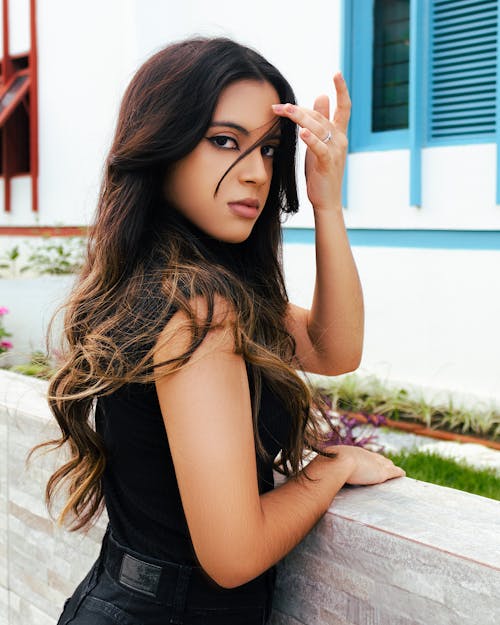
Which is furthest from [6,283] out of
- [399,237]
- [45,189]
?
[399,237]

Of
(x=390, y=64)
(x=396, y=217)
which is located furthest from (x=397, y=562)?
(x=390, y=64)

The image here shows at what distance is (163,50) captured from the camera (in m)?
1.61

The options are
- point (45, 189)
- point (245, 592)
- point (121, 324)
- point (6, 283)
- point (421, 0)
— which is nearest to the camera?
point (121, 324)

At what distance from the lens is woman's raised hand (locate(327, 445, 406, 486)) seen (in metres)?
1.76

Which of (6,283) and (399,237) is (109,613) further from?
(6,283)

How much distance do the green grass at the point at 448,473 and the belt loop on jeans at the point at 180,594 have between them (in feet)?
6.68

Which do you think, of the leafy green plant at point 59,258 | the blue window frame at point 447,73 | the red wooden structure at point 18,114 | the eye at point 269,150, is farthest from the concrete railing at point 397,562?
the red wooden structure at point 18,114

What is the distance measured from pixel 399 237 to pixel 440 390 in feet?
3.36

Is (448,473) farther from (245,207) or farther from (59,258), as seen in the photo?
(59,258)

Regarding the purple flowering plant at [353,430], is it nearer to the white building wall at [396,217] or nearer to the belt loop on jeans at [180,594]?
the belt loop on jeans at [180,594]

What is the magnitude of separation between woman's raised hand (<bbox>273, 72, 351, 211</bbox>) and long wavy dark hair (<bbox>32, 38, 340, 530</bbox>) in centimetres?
7

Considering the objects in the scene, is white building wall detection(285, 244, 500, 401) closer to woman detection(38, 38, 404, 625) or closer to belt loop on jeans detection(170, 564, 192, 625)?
woman detection(38, 38, 404, 625)

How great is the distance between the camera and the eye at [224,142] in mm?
1530

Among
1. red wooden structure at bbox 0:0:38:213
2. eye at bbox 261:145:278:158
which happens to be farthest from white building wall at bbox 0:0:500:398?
eye at bbox 261:145:278:158
